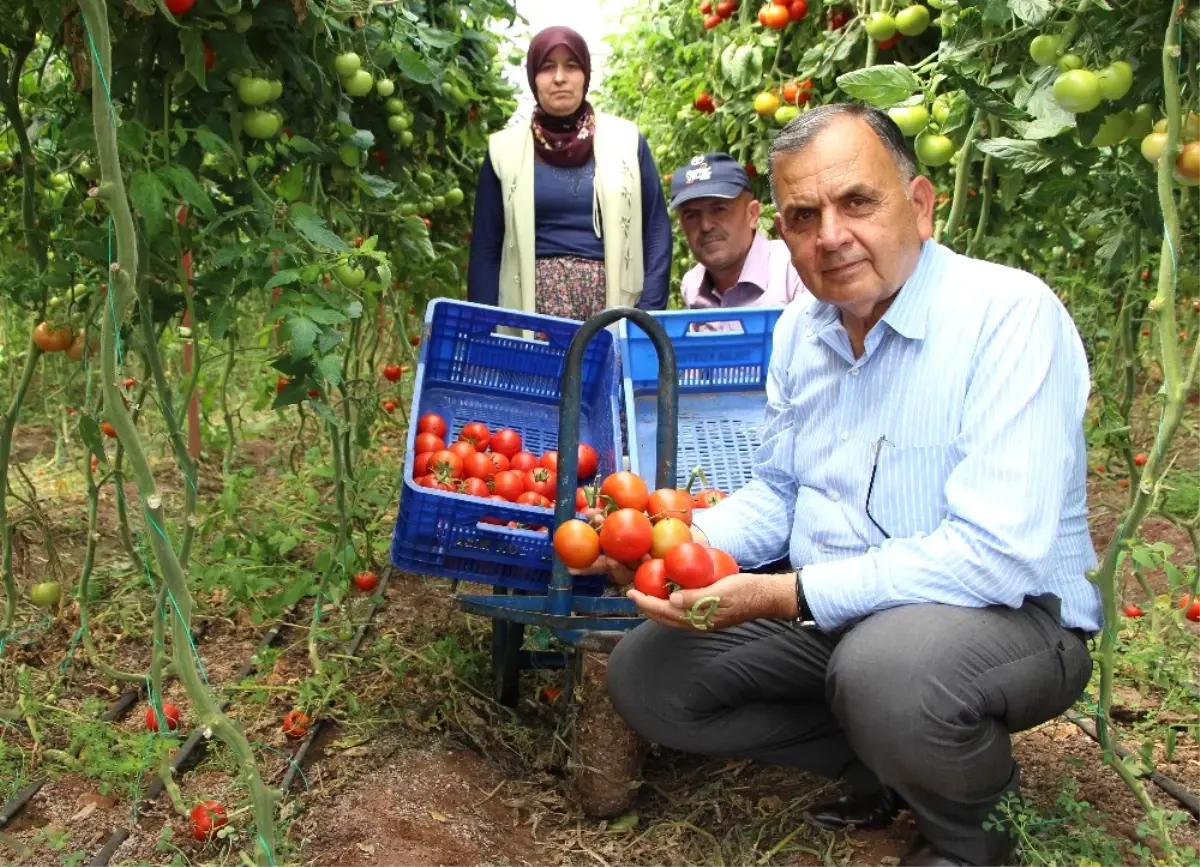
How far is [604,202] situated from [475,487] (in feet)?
4.05

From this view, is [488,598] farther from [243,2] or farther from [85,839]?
[243,2]

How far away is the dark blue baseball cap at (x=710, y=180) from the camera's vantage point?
303 centimetres

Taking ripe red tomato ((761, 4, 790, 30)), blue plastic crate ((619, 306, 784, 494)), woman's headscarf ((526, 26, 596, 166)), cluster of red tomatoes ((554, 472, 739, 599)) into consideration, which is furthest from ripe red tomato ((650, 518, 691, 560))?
ripe red tomato ((761, 4, 790, 30))

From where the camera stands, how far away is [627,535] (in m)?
1.81

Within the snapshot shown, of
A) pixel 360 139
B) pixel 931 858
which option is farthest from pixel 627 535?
pixel 360 139

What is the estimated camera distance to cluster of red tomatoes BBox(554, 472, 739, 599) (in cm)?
169

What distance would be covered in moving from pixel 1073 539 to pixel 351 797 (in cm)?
137

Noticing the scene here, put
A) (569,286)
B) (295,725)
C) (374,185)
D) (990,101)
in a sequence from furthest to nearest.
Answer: (569,286) < (374,185) < (295,725) < (990,101)

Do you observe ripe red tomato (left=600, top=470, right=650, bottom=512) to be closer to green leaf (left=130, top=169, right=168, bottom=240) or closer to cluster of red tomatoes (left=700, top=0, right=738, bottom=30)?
green leaf (left=130, top=169, right=168, bottom=240)

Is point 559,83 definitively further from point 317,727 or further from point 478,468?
point 317,727

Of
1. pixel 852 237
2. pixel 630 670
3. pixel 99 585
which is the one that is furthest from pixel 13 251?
pixel 852 237

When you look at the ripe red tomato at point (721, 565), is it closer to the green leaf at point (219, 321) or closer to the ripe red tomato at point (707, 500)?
the ripe red tomato at point (707, 500)

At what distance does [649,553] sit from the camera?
1.83 m

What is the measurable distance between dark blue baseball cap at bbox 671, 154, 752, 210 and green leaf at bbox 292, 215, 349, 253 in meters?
1.09
